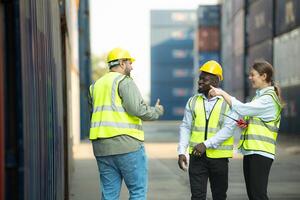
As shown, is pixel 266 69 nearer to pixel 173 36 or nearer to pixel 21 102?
pixel 21 102

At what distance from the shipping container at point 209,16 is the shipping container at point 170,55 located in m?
11.9

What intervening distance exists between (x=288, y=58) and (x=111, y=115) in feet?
72.7

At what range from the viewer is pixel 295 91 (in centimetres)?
2497

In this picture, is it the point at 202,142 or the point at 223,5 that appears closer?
the point at 202,142

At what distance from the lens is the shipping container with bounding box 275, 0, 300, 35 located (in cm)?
2467

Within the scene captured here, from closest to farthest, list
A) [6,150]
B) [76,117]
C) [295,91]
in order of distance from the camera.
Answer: [6,150] → [76,117] → [295,91]

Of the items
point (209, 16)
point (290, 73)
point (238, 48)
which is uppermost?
point (209, 16)

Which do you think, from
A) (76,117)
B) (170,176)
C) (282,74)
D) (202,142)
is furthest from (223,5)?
(202,142)

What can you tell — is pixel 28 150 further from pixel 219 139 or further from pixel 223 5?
pixel 223 5

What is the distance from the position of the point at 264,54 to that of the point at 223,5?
18.3m

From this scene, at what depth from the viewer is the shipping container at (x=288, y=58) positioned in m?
24.8

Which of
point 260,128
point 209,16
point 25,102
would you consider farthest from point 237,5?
point 25,102

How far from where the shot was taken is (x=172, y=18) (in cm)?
6550

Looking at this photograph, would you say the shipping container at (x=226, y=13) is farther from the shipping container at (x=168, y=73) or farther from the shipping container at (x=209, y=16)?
the shipping container at (x=168, y=73)
